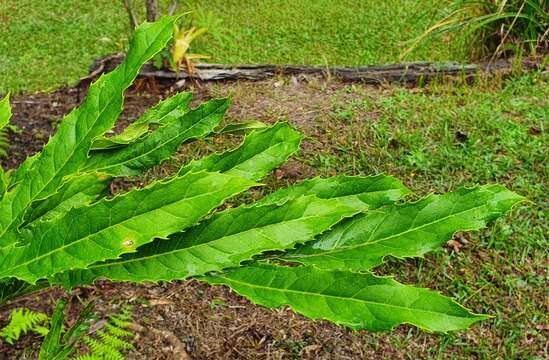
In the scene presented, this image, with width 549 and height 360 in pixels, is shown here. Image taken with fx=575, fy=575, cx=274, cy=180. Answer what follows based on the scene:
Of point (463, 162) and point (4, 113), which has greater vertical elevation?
point (4, 113)

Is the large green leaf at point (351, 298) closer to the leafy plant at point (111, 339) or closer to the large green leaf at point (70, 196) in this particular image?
the large green leaf at point (70, 196)

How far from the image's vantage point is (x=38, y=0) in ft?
27.1

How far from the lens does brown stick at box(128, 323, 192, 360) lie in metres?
Answer: 2.41

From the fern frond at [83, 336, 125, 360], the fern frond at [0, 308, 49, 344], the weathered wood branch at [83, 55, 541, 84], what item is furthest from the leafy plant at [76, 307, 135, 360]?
the weathered wood branch at [83, 55, 541, 84]

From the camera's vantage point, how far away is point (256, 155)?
971 mm

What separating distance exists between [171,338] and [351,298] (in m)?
1.92

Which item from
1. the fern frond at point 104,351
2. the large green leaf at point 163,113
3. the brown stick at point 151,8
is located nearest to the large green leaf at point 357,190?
the large green leaf at point 163,113

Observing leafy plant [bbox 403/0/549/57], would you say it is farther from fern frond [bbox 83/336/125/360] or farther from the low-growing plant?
the low-growing plant

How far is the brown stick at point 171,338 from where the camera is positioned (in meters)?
2.41

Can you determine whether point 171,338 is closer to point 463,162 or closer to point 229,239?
point 229,239

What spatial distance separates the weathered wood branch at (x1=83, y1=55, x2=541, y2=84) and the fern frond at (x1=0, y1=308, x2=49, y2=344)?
2719 mm

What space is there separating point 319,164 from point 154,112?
2343 mm

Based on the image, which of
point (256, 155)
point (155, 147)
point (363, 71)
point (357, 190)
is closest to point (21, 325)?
point (155, 147)

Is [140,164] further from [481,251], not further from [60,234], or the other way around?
[481,251]
